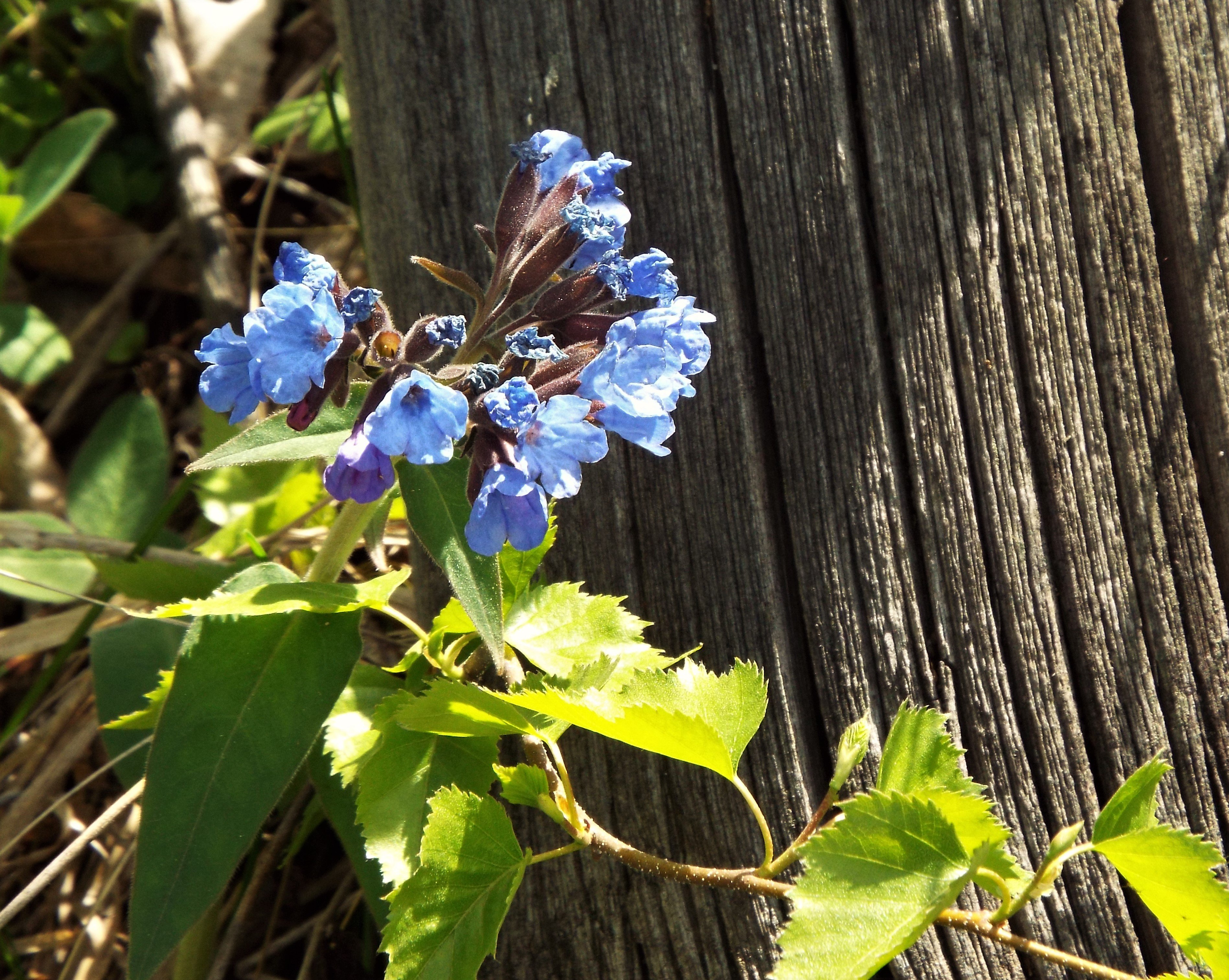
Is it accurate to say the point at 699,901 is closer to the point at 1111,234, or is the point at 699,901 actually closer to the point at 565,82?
the point at 1111,234

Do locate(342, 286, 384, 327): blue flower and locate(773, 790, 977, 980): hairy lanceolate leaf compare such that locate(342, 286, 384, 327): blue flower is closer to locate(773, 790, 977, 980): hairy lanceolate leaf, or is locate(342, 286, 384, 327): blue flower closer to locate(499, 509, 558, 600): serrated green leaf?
locate(499, 509, 558, 600): serrated green leaf

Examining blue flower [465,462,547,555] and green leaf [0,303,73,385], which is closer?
blue flower [465,462,547,555]

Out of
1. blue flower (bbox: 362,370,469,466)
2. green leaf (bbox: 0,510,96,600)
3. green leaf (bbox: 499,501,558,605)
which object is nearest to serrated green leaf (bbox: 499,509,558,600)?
green leaf (bbox: 499,501,558,605)

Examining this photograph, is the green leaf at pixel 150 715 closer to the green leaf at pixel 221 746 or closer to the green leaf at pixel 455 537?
the green leaf at pixel 221 746

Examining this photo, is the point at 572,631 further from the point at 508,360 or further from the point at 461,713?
the point at 508,360

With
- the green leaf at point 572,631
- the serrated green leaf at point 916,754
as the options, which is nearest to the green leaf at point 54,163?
the green leaf at point 572,631
